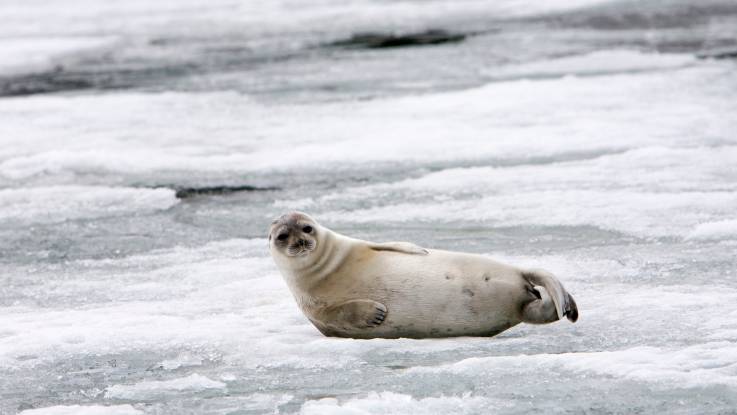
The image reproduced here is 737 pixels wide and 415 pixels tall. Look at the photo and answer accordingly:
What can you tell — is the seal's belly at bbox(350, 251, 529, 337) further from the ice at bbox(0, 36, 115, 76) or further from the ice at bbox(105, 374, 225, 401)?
the ice at bbox(0, 36, 115, 76)

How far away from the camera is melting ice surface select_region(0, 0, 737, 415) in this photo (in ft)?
12.1

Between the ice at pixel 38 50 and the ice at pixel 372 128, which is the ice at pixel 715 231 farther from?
the ice at pixel 38 50

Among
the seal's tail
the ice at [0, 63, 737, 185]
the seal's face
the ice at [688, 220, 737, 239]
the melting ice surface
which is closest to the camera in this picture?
the melting ice surface

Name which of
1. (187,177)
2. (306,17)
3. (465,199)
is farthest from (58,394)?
(306,17)

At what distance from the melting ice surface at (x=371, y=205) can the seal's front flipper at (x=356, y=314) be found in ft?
0.23

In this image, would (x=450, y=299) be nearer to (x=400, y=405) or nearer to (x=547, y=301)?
(x=547, y=301)

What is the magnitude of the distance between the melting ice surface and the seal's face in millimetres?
295

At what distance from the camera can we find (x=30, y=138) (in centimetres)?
891

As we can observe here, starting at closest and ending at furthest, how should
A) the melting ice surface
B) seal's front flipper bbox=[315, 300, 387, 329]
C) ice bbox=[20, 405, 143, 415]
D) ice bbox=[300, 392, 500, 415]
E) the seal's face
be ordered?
ice bbox=[300, 392, 500, 415]
ice bbox=[20, 405, 143, 415]
the melting ice surface
seal's front flipper bbox=[315, 300, 387, 329]
the seal's face

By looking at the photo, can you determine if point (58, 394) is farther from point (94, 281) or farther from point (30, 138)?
point (30, 138)

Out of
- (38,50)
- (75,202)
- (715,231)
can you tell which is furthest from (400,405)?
(38,50)

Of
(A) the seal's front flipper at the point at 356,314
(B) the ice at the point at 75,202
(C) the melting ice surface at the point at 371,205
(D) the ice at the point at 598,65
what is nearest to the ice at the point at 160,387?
(C) the melting ice surface at the point at 371,205

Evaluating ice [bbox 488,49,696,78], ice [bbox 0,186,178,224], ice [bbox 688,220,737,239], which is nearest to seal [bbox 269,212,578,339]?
ice [bbox 688,220,737,239]

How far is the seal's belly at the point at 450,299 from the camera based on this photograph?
160 inches
